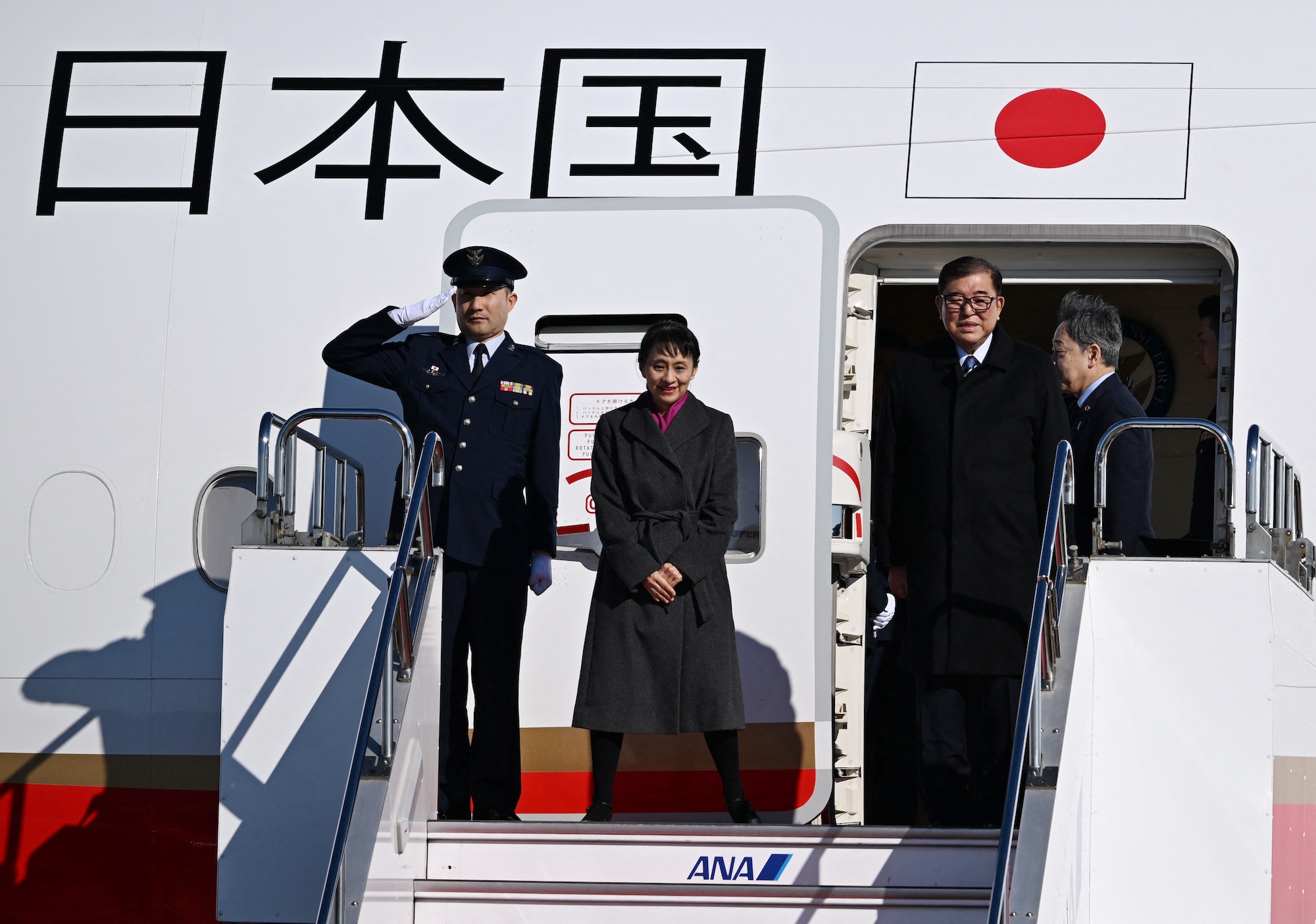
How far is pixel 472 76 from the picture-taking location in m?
5.37

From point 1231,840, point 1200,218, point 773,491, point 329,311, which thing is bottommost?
point 1231,840

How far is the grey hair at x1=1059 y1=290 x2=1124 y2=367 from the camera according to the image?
4875 millimetres

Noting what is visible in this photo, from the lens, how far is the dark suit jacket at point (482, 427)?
4629mm

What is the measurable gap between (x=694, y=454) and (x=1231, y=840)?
188 cm

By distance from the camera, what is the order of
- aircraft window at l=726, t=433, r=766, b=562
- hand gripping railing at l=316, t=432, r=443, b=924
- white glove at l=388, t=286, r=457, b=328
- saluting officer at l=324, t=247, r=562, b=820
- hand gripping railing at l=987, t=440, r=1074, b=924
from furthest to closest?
aircraft window at l=726, t=433, r=766, b=562
white glove at l=388, t=286, r=457, b=328
saluting officer at l=324, t=247, r=562, b=820
hand gripping railing at l=316, t=432, r=443, b=924
hand gripping railing at l=987, t=440, r=1074, b=924

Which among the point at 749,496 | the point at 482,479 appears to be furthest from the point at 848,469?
the point at 482,479

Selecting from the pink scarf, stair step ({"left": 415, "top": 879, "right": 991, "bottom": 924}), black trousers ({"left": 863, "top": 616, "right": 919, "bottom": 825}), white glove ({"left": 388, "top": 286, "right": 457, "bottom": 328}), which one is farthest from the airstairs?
black trousers ({"left": 863, "top": 616, "right": 919, "bottom": 825})

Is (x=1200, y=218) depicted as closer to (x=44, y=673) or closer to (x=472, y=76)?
(x=472, y=76)

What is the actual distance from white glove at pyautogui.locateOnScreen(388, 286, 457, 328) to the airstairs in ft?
1.93

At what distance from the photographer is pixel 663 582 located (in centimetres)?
427

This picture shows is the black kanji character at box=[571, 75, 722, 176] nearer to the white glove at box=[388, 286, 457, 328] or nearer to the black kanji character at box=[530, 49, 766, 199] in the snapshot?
the black kanji character at box=[530, 49, 766, 199]

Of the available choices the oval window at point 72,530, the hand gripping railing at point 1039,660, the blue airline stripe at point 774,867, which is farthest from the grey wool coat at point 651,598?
the oval window at point 72,530

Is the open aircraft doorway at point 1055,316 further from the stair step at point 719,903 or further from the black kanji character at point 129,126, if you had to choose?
the black kanji character at point 129,126

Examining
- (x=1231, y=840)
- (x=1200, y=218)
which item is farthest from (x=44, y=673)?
(x=1200, y=218)
